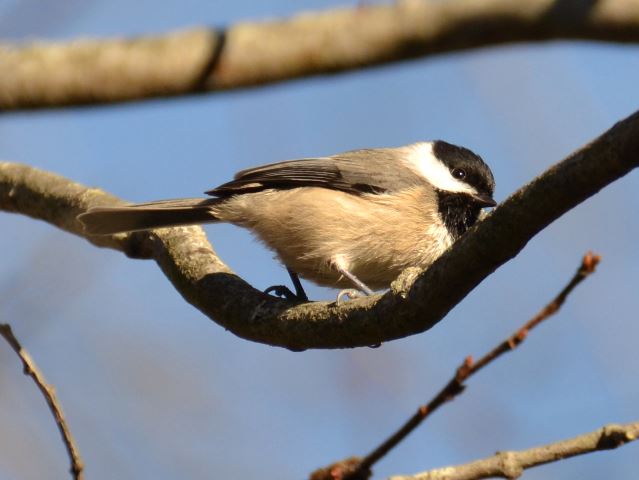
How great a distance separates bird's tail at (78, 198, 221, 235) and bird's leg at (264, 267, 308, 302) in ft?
1.98

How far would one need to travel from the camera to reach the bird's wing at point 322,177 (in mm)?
→ 4539

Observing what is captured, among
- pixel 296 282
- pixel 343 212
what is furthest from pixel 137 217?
pixel 343 212

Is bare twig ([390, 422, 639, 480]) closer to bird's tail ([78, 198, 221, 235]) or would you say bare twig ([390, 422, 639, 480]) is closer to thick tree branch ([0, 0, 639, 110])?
thick tree branch ([0, 0, 639, 110])

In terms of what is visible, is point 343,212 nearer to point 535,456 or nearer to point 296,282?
point 296,282

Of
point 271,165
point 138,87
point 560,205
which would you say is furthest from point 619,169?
point 271,165

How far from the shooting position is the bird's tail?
14.0 feet

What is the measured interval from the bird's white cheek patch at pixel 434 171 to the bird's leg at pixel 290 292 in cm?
91

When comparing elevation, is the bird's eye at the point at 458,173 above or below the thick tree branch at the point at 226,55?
above

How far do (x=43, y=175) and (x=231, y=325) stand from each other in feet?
5.69

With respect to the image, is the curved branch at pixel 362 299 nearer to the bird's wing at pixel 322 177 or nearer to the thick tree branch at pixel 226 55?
the bird's wing at pixel 322 177

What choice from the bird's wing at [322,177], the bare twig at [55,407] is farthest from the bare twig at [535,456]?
the bird's wing at [322,177]

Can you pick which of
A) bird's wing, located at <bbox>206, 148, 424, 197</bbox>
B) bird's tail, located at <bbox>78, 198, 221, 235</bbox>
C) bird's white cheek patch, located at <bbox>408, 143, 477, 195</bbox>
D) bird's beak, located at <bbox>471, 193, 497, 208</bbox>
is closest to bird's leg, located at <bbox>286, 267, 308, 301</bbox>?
bird's wing, located at <bbox>206, 148, 424, 197</bbox>

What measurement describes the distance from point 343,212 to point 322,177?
0.28 meters

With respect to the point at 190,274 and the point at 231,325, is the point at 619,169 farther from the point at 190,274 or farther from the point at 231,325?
the point at 190,274
